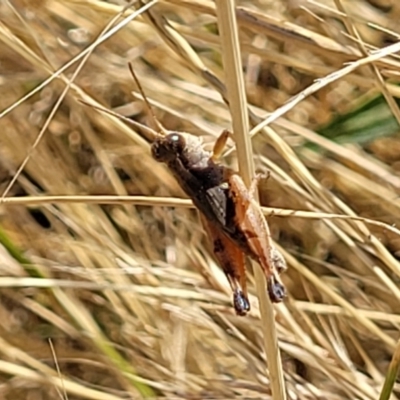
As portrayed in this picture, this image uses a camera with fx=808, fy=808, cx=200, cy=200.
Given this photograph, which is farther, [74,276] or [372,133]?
[74,276]

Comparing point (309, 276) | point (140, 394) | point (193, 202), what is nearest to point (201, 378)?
point (140, 394)

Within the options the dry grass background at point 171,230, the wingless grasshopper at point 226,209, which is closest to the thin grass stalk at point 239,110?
the wingless grasshopper at point 226,209

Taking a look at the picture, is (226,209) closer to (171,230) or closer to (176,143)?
(176,143)

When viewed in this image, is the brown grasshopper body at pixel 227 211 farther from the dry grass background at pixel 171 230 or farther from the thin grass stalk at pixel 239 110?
the dry grass background at pixel 171 230

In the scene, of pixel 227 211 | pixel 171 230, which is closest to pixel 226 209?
pixel 227 211

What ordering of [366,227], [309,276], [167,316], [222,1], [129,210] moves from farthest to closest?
[129,210]
[167,316]
[309,276]
[366,227]
[222,1]

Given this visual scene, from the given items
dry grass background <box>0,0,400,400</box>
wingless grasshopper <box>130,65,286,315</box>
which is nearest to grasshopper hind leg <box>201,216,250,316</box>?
wingless grasshopper <box>130,65,286,315</box>

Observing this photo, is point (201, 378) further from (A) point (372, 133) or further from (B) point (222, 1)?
(B) point (222, 1)
